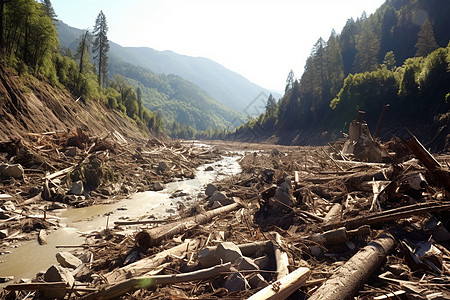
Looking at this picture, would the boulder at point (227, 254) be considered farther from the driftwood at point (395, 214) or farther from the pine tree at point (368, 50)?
the pine tree at point (368, 50)

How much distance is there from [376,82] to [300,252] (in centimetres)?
5074

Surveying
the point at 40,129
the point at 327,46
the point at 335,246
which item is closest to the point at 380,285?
the point at 335,246

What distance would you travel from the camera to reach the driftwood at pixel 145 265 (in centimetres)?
348

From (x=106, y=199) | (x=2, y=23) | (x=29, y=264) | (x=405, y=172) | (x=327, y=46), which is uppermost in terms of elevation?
(x=327, y=46)

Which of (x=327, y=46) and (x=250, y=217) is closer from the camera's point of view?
(x=250, y=217)

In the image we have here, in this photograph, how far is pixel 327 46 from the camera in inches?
2456

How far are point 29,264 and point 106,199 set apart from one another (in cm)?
525

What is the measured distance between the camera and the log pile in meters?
2.87

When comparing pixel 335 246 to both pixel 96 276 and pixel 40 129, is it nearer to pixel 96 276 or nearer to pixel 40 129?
pixel 96 276

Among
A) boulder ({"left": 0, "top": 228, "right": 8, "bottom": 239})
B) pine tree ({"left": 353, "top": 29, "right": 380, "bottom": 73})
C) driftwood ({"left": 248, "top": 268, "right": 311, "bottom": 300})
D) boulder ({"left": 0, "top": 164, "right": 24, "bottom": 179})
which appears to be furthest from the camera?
pine tree ({"left": 353, "top": 29, "right": 380, "bottom": 73})

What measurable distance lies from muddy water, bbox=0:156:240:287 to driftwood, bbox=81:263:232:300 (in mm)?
2592

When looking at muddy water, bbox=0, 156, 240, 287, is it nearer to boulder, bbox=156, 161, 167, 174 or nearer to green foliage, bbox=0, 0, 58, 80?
boulder, bbox=156, 161, 167, 174

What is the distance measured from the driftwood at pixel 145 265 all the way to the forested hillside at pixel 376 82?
86.8ft

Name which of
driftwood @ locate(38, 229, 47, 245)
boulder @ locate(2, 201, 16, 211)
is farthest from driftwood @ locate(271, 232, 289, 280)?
boulder @ locate(2, 201, 16, 211)
